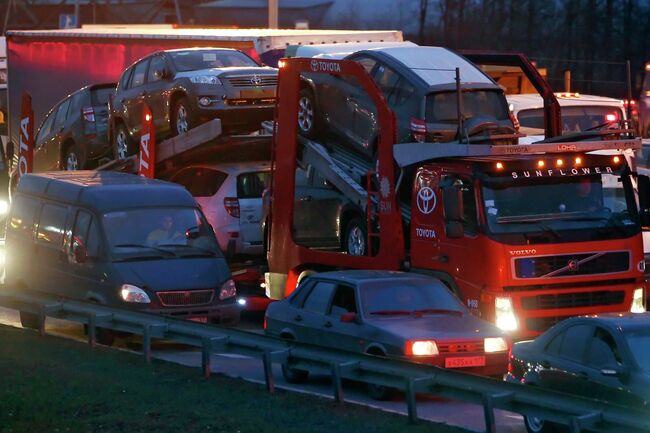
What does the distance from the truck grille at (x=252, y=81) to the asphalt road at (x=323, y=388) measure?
171 inches

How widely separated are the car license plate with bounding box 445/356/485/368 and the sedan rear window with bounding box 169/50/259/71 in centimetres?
926

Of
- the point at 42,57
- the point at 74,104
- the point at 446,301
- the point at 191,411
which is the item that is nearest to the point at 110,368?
the point at 191,411

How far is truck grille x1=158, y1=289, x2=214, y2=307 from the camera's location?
1700cm

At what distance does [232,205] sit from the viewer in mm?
19984

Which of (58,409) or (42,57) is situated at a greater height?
(42,57)

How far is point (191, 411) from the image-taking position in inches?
454

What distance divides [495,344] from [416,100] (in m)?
4.11

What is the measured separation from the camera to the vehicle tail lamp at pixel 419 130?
646 inches

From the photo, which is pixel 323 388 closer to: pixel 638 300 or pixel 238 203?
pixel 638 300

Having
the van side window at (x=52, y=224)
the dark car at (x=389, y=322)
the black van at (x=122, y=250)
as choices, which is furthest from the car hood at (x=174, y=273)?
the dark car at (x=389, y=322)

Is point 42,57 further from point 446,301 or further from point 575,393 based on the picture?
point 575,393

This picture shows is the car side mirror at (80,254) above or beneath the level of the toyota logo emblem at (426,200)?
beneath

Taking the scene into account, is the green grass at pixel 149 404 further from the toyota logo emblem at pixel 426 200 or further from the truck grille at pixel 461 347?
the toyota logo emblem at pixel 426 200

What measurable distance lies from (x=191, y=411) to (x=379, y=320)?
2.96 meters
